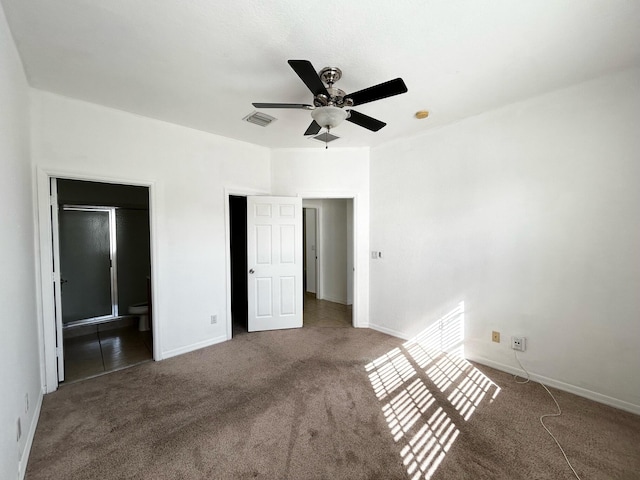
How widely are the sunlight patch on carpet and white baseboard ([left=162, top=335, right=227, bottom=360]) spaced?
6.40ft

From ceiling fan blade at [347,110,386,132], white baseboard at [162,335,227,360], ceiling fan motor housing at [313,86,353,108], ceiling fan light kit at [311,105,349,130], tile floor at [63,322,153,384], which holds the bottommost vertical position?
tile floor at [63,322,153,384]

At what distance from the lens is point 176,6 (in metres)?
1.52

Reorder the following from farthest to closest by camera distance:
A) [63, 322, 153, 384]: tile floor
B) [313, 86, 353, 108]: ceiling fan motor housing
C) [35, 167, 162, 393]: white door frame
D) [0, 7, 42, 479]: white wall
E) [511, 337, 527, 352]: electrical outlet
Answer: [63, 322, 153, 384]: tile floor
[511, 337, 527, 352]: electrical outlet
[35, 167, 162, 393]: white door frame
[313, 86, 353, 108]: ceiling fan motor housing
[0, 7, 42, 479]: white wall

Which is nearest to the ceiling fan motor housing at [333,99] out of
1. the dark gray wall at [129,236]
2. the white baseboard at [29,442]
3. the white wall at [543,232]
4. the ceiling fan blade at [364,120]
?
the ceiling fan blade at [364,120]

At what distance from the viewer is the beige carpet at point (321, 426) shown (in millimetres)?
1646

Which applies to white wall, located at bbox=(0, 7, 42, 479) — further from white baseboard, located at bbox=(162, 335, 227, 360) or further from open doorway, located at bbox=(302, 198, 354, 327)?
open doorway, located at bbox=(302, 198, 354, 327)

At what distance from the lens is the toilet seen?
4055mm

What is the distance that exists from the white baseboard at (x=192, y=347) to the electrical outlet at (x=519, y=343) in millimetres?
3314

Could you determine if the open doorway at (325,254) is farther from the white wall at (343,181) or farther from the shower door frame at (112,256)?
the shower door frame at (112,256)

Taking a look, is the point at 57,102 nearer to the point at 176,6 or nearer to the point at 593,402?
the point at 176,6

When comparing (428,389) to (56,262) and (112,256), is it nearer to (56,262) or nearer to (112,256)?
(56,262)

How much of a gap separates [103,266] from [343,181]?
13.0ft

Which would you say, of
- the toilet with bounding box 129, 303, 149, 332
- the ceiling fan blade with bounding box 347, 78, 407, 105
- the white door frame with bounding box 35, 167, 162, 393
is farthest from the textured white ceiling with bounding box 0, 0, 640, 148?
the toilet with bounding box 129, 303, 149, 332

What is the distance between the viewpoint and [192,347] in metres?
3.31
